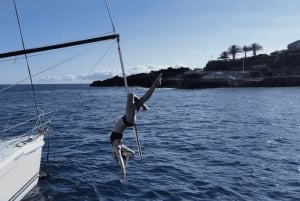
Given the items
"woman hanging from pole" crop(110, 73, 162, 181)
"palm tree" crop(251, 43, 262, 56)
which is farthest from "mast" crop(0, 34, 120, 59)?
"palm tree" crop(251, 43, 262, 56)

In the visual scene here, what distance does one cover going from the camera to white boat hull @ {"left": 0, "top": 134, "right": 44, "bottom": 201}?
1337cm

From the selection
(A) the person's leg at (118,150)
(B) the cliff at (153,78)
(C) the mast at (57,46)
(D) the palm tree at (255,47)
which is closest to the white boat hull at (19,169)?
(C) the mast at (57,46)

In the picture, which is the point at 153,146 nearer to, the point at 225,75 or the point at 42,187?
the point at 42,187

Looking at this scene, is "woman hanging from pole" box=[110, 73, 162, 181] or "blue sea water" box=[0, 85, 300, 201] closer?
"woman hanging from pole" box=[110, 73, 162, 181]

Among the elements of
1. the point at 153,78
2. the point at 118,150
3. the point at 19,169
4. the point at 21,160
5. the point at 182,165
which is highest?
the point at 118,150

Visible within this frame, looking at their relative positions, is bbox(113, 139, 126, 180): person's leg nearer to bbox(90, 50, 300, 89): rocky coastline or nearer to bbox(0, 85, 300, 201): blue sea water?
Result: bbox(0, 85, 300, 201): blue sea water

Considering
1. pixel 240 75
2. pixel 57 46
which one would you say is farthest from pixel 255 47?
pixel 57 46

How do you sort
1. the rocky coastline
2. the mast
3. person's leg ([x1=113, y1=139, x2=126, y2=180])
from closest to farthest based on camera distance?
person's leg ([x1=113, y1=139, x2=126, y2=180]), the mast, the rocky coastline

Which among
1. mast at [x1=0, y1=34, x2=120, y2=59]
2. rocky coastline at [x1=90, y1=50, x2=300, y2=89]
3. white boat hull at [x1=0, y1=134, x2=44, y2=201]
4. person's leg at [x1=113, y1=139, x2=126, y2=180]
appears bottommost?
rocky coastline at [x1=90, y1=50, x2=300, y2=89]

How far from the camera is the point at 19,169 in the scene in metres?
14.5

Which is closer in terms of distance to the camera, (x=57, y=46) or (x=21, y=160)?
(x=57, y=46)

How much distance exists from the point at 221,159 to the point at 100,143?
9359mm

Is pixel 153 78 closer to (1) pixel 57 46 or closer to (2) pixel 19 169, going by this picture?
(2) pixel 19 169

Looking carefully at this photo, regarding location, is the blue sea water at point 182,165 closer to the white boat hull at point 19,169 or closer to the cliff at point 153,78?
the white boat hull at point 19,169
